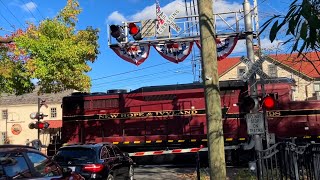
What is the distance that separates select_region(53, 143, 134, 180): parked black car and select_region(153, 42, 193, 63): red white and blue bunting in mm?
4967

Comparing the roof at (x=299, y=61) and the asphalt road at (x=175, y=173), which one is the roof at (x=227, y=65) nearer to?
the asphalt road at (x=175, y=173)

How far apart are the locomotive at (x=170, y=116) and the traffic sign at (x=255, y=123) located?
811cm

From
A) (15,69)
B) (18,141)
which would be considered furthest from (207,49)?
(18,141)

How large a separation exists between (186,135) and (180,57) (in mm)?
5933

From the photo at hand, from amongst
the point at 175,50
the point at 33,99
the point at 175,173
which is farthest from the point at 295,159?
the point at 33,99

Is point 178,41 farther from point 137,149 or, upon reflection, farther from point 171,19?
point 137,149

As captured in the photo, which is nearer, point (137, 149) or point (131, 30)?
point (131, 30)

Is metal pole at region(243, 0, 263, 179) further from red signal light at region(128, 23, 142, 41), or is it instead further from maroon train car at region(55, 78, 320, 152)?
maroon train car at region(55, 78, 320, 152)

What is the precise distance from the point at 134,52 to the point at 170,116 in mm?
5910

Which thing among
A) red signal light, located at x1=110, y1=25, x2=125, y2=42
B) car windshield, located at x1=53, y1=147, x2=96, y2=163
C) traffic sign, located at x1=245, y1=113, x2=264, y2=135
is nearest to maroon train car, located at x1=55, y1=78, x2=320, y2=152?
red signal light, located at x1=110, y1=25, x2=125, y2=42

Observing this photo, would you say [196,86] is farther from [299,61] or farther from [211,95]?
[211,95]

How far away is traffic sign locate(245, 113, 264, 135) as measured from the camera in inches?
397

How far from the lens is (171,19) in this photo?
15.4 meters

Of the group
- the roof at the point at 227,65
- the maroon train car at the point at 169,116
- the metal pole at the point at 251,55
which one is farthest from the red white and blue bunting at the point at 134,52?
the roof at the point at 227,65
